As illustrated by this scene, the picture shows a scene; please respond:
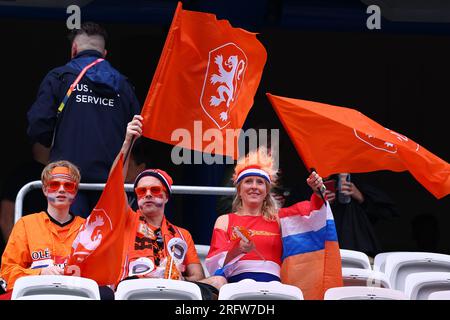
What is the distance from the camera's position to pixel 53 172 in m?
8.64

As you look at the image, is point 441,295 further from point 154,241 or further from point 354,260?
point 154,241

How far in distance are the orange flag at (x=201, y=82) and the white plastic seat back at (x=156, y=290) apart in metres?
1.31

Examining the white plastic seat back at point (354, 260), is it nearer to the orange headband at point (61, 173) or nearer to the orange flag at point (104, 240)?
the orange flag at point (104, 240)

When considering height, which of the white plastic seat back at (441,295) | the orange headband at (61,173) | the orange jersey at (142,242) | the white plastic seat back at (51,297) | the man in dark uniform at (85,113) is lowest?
the white plastic seat back at (51,297)

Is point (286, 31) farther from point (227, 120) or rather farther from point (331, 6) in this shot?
point (227, 120)

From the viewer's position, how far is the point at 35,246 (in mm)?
8438

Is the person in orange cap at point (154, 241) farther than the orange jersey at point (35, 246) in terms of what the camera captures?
Yes

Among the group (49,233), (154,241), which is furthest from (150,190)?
(49,233)

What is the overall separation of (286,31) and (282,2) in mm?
967

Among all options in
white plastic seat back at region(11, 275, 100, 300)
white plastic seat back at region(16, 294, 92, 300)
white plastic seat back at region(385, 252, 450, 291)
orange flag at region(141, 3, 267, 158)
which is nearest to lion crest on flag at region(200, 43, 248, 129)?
orange flag at region(141, 3, 267, 158)

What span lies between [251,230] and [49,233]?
1253mm

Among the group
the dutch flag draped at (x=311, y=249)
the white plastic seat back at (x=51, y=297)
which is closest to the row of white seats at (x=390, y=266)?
the dutch flag draped at (x=311, y=249)

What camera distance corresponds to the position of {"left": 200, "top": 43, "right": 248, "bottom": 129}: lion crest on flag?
9.08 meters

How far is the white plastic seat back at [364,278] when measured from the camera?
8648 mm
